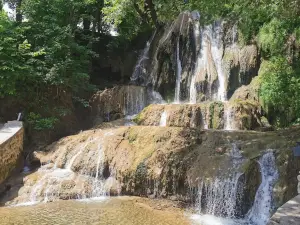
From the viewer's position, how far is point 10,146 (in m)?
10.9

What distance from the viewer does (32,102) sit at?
46.1 feet

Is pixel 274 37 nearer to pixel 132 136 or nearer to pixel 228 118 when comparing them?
pixel 228 118

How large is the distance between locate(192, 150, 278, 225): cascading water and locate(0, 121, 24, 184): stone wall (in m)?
5.69

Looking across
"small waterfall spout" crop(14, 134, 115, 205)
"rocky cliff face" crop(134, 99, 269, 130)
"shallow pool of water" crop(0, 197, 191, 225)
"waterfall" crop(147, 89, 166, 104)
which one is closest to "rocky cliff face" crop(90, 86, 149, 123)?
"waterfall" crop(147, 89, 166, 104)

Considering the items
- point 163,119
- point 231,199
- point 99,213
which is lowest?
point 99,213

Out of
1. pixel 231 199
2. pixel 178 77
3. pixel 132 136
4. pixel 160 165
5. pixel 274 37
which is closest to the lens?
pixel 231 199

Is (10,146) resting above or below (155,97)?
below

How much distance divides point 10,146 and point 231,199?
6713 mm

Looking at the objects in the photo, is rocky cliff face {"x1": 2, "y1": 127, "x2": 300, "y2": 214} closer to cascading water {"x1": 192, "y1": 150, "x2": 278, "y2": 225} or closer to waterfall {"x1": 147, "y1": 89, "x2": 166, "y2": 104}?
cascading water {"x1": 192, "y1": 150, "x2": 278, "y2": 225}

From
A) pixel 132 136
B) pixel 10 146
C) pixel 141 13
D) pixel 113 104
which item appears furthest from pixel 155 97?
pixel 10 146

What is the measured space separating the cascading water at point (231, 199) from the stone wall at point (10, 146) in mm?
5687

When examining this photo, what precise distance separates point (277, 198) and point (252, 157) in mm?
1251

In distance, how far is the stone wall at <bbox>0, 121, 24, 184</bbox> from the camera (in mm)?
10328

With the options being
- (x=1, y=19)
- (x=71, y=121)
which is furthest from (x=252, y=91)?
(x=1, y=19)
